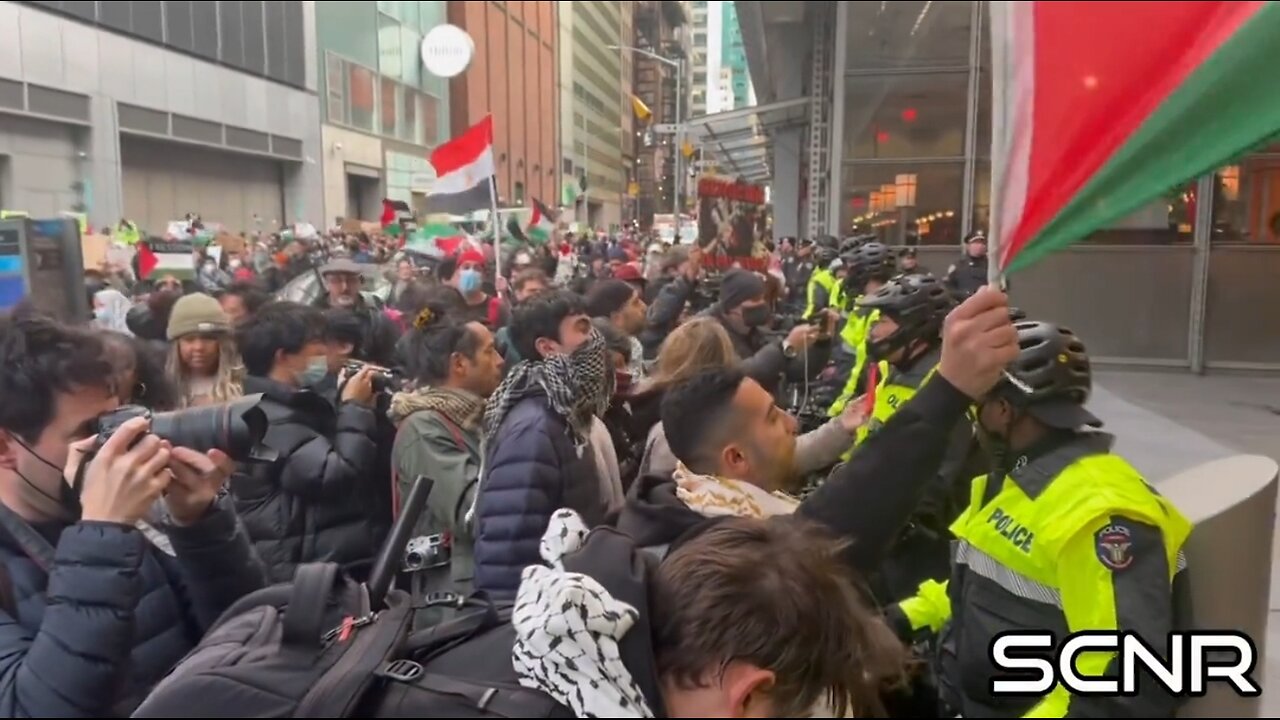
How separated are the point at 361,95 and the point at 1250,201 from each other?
116 ft

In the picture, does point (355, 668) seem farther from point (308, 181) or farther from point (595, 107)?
point (595, 107)

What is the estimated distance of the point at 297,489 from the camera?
387 centimetres

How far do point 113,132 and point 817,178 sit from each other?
613 inches

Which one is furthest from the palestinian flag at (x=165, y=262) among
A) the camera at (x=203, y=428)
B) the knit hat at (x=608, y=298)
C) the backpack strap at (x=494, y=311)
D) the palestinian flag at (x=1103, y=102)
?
the palestinian flag at (x=1103, y=102)

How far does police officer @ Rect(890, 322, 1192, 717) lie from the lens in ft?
6.77

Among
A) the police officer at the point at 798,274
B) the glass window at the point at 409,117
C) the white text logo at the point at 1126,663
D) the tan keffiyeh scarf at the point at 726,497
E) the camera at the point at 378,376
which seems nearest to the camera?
the white text logo at the point at 1126,663

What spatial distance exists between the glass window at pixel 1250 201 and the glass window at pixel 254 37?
26718mm

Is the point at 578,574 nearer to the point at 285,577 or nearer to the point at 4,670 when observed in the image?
the point at 4,670

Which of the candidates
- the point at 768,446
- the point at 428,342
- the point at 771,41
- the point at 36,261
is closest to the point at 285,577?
the point at 428,342

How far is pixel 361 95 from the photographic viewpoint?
1476 inches

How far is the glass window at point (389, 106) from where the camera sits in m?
39.9

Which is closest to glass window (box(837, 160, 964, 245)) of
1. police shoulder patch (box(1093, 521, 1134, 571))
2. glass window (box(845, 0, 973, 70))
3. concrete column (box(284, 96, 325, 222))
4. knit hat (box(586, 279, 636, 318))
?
glass window (box(845, 0, 973, 70))

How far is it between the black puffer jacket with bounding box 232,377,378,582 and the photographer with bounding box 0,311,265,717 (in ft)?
4.15

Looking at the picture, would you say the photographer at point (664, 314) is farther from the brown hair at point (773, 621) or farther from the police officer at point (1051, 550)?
the brown hair at point (773, 621)
